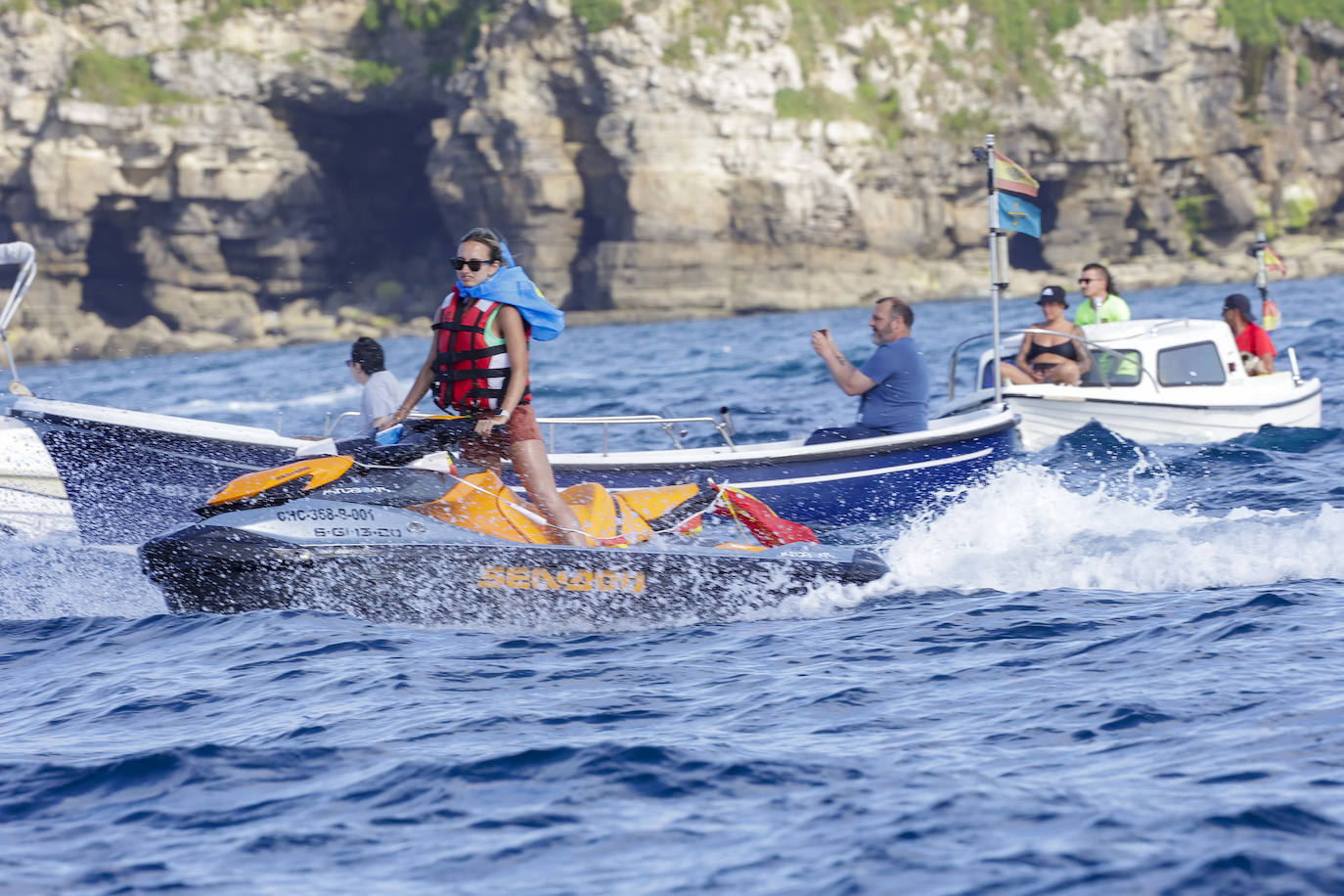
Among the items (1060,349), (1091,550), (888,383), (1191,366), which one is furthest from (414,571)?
(1191,366)

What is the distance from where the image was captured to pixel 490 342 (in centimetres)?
703

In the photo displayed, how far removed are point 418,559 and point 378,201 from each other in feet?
190

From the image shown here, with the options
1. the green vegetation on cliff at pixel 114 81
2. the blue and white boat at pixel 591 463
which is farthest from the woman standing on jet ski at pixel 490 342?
the green vegetation on cliff at pixel 114 81

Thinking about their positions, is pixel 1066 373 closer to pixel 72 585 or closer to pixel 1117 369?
pixel 1117 369

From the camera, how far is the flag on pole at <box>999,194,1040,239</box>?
1218cm

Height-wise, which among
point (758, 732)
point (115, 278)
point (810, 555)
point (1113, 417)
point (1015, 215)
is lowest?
point (758, 732)

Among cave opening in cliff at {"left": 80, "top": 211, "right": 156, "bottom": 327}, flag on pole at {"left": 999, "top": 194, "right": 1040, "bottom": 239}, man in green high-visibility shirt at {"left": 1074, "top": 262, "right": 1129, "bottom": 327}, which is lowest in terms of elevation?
man in green high-visibility shirt at {"left": 1074, "top": 262, "right": 1129, "bottom": 327}

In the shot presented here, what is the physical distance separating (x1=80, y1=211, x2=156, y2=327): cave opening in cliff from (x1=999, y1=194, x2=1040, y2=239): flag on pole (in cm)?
4650

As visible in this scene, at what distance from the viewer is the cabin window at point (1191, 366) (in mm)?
13328

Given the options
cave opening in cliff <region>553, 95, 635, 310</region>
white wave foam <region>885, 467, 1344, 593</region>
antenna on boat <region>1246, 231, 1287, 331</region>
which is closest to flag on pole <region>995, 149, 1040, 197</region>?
white wave foam <region>885, 467, 1344, 593</region>

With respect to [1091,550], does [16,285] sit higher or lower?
higher

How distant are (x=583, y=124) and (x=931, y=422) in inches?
1690

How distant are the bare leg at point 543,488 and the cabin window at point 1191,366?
311 inches

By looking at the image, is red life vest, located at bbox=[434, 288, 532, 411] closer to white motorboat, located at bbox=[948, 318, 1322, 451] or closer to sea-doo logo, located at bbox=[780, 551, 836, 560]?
sea-doo logo, located at bbox=[780, 551, 836, 560]
